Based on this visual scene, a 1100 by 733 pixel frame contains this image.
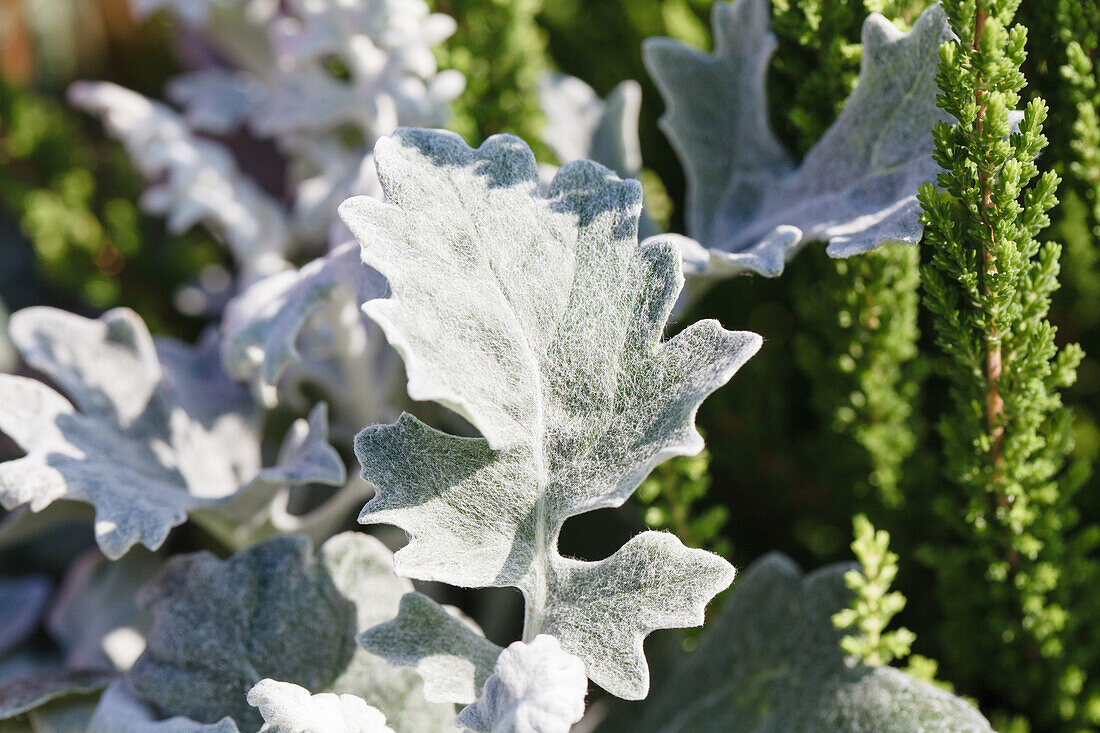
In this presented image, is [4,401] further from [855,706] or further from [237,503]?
[855,706]

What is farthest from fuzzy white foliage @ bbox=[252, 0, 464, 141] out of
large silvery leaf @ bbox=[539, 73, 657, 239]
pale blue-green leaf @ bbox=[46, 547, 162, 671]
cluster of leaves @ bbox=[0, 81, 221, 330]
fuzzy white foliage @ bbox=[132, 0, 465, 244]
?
pale blue-green leaf @ bbox=[46, 547, 162, 671]

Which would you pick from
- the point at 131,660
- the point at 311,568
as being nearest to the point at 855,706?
the point at 311,568

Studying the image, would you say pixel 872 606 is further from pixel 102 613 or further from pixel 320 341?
pixel 102 613

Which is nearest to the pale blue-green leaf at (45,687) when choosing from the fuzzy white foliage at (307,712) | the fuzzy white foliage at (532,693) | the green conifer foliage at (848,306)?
the fuzzy white foliage at (307,712)

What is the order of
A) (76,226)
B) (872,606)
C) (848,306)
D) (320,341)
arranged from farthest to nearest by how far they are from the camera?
(76,226) → (320,341) → (848,306) → (872,606)

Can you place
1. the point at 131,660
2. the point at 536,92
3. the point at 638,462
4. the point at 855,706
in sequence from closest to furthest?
the point at 638,462 → the point at 855,706 → the point at 131,660 → the point at 536,92

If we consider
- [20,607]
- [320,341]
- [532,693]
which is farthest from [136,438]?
[532,693]
